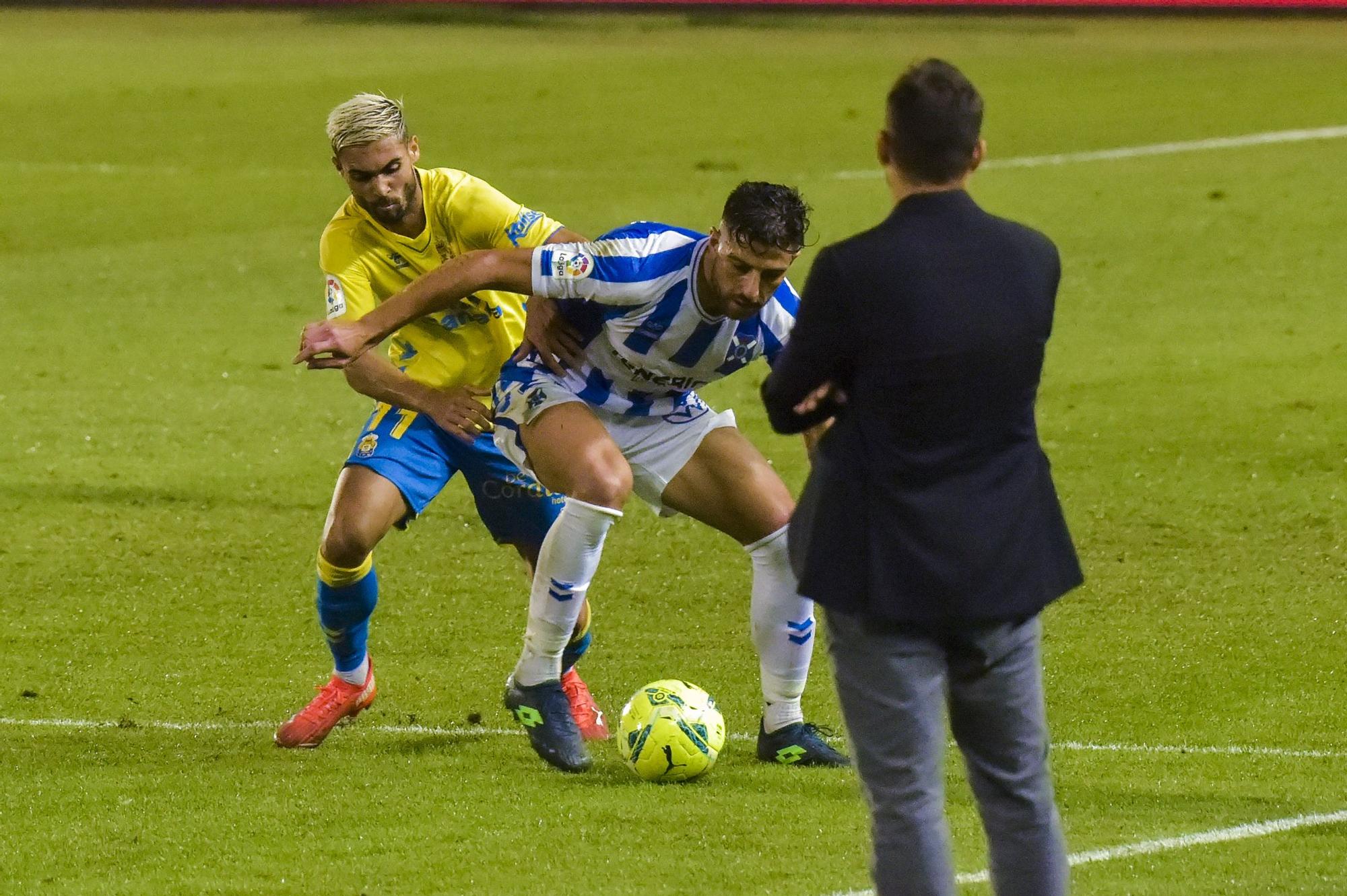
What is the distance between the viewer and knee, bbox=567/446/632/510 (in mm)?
5984

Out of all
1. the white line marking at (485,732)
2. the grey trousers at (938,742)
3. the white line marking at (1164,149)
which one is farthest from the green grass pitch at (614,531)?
the grey trousers at (938,742)

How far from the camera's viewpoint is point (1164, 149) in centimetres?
1942

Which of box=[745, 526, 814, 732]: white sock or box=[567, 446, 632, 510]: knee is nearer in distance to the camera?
box=[567, 446, 632, 510]: knee

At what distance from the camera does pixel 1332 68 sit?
22.7 m

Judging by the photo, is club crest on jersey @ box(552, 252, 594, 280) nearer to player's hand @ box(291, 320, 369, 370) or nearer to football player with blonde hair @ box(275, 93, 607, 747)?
football player with blonde hair @ box(275, 93, 607, 747)

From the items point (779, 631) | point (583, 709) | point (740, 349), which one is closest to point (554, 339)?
point (740, 349)

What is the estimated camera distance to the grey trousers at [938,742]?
3961 mm

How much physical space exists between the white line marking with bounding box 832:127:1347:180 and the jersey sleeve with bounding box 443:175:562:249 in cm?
1203

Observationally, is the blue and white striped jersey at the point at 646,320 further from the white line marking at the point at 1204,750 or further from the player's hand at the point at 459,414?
the white line marking at the point at 1204,750

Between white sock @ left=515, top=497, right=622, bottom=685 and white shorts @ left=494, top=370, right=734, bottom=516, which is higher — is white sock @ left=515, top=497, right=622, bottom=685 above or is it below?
below

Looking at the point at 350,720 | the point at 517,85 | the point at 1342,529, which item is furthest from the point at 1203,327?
the point at 517,85

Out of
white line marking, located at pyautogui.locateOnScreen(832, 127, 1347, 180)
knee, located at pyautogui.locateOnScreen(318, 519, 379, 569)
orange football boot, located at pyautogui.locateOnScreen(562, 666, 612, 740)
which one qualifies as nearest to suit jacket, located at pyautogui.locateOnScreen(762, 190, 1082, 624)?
orange football boot, located at pyautogui.locateOnScreen(562, 666, 612, 740)

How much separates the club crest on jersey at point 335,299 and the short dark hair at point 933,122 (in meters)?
3.17

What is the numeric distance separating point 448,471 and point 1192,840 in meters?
2.76
